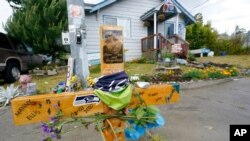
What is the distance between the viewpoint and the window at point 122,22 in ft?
40.7

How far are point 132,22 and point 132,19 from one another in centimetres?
19

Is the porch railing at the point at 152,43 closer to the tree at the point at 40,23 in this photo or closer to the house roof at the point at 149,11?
the house roof at the point at 149,11

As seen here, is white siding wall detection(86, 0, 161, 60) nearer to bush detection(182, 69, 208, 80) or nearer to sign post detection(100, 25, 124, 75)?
bush detection(182, 69, 208, 80)

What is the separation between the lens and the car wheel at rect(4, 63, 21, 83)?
8.41m

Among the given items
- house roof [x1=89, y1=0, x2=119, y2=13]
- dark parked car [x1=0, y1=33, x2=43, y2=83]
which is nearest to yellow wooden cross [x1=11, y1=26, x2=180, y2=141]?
dark parked car [x1=0, y1=33, x2=43, y2=83]

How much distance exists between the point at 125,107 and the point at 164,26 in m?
13.6

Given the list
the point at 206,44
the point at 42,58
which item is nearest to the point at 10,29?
the point at 42,58

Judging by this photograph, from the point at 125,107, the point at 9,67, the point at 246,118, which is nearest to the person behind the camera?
the point at 125,107

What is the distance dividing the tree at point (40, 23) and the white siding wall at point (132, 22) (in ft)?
6.99

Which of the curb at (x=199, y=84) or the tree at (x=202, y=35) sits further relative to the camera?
the tree at (x=202, y=35)

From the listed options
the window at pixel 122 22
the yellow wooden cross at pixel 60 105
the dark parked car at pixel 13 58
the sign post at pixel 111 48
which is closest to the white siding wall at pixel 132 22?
the window at pixel 122 22

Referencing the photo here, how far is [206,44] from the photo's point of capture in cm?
2081

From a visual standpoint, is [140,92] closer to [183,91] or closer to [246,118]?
[246,118]

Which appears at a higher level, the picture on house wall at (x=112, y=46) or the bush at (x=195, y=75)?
the picture on house wall at (x=112, y=46)
